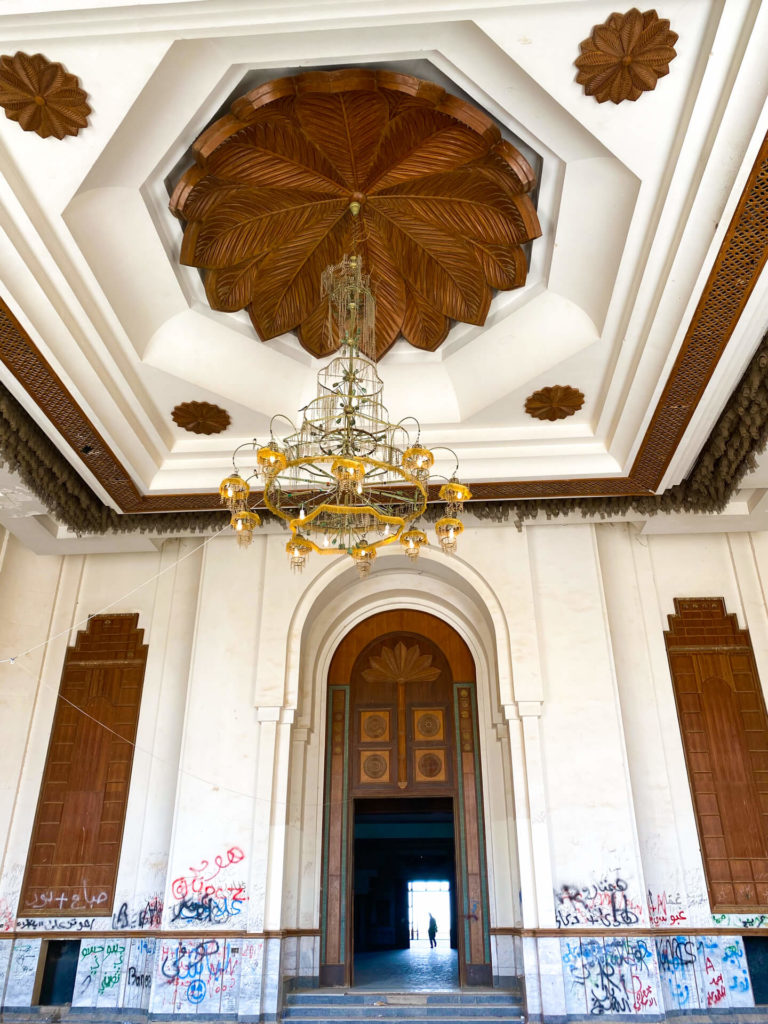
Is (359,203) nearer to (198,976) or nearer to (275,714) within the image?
(275,714)

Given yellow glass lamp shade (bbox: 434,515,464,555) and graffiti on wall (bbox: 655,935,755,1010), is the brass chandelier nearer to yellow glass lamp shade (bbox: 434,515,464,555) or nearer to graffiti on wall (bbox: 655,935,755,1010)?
yellow glass lamp shade (bbox: 434,515,464,555)

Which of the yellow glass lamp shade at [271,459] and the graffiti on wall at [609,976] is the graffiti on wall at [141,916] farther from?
the yellow glass lamp shade at [271,459]

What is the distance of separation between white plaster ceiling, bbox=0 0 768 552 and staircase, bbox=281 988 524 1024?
16.0 ft

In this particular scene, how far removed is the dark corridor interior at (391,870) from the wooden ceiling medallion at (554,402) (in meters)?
9.62

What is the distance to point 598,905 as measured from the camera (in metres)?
6.96

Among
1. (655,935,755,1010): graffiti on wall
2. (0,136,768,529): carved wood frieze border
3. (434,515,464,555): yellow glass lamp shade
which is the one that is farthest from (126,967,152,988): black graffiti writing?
(434,515,464,555): yellow glass lamp shade

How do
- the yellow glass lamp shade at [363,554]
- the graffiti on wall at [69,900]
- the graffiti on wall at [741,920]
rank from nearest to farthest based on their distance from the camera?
the yellow glass lamp shade at [363,554]
the graffiti on wall at [741,920]
the graffiti on wall at [69,900]

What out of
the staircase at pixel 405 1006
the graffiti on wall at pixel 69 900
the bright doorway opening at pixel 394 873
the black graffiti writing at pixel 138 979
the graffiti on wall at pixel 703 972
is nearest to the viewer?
the staircase at pixel 405 1006

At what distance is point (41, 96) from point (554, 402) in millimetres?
4771

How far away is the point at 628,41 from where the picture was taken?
4305 millimetres

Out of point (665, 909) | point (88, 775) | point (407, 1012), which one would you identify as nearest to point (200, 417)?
point (88, 775)

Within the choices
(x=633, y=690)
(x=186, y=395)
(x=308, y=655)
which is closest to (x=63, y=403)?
(x=186, y=395)

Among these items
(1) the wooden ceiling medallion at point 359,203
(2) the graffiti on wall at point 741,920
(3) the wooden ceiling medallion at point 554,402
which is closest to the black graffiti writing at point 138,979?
(2) the graffiti on wall at point 741,920

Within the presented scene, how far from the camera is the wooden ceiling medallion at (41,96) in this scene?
4.39 m
